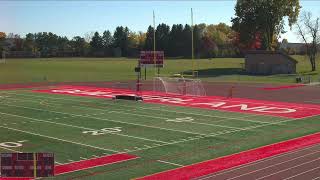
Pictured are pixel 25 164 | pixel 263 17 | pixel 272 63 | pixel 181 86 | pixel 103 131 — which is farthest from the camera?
pixel 263 17

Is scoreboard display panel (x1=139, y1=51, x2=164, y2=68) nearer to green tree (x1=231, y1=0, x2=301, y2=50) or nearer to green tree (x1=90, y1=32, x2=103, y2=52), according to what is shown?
green tree (x1=231, y1=0, x2=301, y2=50)

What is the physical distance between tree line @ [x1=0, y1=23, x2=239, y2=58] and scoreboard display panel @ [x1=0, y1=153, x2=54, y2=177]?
122566 millimetres

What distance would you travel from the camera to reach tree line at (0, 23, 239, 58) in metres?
140

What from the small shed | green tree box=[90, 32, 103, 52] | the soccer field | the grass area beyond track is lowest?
the soccer field

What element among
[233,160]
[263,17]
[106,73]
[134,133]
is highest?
[263,17]

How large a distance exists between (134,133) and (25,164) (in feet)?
32.2

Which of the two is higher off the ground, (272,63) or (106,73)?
(272,63)

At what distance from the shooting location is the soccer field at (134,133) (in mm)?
16781

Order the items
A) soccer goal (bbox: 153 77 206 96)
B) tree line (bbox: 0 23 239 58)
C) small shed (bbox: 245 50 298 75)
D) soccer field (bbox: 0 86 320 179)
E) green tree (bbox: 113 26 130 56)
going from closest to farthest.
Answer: soccer field (bbox: 0 86 320 179) → soccer goal (bbox: 153 77 206 96) → small shed (bbox: 245 50 298 75) → tree line (bbox: 0 23 239 58) → green tree (bbox: 113 26 130 56)

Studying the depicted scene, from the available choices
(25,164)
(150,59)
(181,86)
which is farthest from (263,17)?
(25,164)

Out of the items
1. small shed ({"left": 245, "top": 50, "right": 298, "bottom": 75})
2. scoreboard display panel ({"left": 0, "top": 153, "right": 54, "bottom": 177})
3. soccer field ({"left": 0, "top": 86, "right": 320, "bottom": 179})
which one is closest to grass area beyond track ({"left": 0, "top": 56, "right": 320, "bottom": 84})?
small shed ({"left": 245, "top": 50, "right": 298, "bottom": 75})

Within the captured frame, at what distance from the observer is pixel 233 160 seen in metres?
16.7

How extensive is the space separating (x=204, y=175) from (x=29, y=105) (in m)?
19.3

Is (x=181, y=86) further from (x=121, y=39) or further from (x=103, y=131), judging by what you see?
(x=121, y=39)
